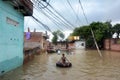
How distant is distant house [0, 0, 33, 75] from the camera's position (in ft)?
48.2

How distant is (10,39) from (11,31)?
0.68m

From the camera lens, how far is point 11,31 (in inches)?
651

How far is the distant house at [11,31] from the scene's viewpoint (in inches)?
578

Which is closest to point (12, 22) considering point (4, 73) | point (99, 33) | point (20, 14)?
point (20, 14)

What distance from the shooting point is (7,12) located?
1555cm

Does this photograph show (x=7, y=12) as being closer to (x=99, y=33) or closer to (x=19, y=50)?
(x=19, y=50)

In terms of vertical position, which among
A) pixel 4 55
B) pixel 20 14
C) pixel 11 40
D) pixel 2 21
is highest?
pixel 20 14

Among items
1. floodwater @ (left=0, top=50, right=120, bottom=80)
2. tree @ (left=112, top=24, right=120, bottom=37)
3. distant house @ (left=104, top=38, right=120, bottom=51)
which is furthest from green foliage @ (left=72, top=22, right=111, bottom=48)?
floodwater @ (left=0, top=50, right=120, bottom=80)

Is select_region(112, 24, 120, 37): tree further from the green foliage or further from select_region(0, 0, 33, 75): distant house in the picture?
select_region(0, 0, 33, 75): distant house

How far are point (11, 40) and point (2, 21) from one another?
8.21 feet

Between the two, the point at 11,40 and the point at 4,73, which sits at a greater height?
the point at 11,40

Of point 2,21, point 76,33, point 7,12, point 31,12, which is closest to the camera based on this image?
point 2,21

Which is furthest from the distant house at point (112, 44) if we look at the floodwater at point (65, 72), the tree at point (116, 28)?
the floodwater at point (65, 72)

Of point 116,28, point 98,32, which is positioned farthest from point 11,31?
point 116,28
